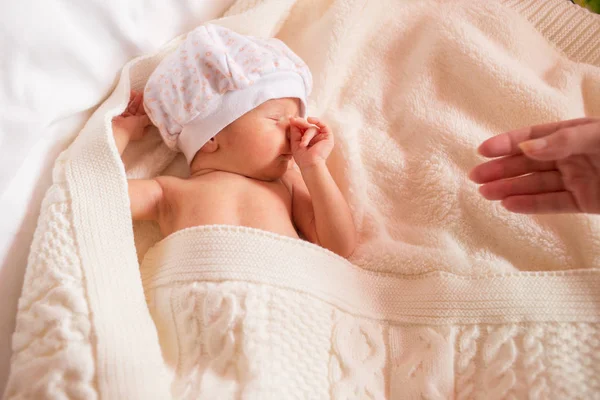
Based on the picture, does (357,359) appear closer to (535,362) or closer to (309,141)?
(535,362)

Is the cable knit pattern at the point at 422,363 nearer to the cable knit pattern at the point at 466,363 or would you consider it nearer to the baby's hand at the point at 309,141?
the cable knit pattern at the point at 466,363

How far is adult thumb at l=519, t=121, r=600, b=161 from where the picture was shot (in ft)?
2.49

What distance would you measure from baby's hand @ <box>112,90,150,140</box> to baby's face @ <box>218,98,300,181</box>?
0.20 metres

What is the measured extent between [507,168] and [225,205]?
1.79ft

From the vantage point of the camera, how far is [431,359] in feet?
3.09

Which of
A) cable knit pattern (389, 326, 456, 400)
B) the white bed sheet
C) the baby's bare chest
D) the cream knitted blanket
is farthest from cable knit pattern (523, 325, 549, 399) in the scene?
the white bed sheet

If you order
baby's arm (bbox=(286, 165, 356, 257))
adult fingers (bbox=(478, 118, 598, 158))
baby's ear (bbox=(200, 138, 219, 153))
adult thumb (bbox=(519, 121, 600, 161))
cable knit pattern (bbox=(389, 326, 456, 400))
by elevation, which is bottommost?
cable knit pattern (bbox=(389, 326, 456, 400))

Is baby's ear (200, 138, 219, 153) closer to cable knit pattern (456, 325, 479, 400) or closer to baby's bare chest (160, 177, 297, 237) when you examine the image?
baby's bare chest (160, 177, 297, 237)

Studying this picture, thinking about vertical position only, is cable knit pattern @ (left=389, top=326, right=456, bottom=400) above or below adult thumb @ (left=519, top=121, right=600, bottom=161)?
below

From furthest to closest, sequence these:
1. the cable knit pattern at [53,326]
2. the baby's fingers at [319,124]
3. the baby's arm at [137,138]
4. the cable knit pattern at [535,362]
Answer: the baby's fingers at [319,124] < the baby's arm at [137,138] < the cable knit pattern at [535,362] < the cable knit pattern at [53,326]

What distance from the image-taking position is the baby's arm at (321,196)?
108 cm

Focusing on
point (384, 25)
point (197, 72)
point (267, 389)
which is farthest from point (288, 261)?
point (384, 25)

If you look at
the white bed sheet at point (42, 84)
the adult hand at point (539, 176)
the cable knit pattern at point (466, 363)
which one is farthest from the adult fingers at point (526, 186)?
the white bed sheet at point (42, 84)

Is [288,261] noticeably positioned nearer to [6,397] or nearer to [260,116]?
[260,116]
